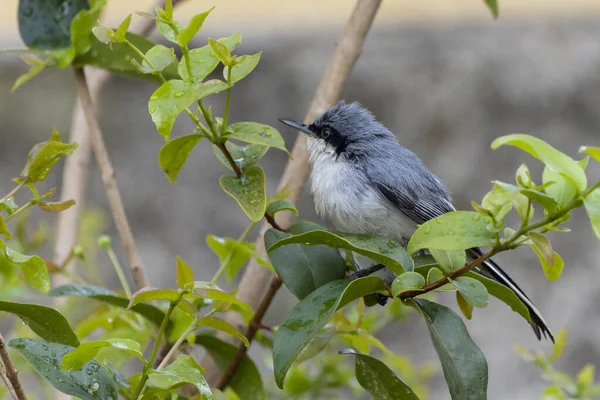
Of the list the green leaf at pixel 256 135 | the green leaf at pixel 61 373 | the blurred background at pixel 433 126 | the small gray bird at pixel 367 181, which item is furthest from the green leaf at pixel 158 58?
the blurred background at pixel 433 126

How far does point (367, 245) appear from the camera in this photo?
116 centimetres

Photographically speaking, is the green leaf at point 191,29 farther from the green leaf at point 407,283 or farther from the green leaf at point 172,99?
the green leaf at point 407,283

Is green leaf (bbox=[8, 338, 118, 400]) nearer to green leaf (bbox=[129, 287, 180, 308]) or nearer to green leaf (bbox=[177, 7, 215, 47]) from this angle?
green leaf (bbox=[129, 287, 180, 308])

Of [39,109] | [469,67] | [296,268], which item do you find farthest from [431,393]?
[296,268]

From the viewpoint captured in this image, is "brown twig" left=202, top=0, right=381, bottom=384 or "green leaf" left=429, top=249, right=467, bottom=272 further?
"brown twig" left=202, top=0, right=381, bottom=384

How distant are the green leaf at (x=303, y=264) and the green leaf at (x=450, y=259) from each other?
28 centimetres

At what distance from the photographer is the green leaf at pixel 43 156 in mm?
1161

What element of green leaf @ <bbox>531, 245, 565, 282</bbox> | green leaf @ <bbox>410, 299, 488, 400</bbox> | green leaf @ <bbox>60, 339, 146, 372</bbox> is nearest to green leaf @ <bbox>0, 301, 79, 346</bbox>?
green leaf @ <bbox>60, 339, 146, 372</bbox>

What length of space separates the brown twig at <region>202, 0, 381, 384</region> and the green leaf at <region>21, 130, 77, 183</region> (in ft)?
2.09

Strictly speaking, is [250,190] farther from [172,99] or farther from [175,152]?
[172,99]

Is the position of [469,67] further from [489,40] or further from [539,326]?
[539,326]

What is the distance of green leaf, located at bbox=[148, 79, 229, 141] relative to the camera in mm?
1055

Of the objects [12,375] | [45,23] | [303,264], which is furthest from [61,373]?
[45,23]

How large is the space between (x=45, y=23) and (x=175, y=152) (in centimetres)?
28
